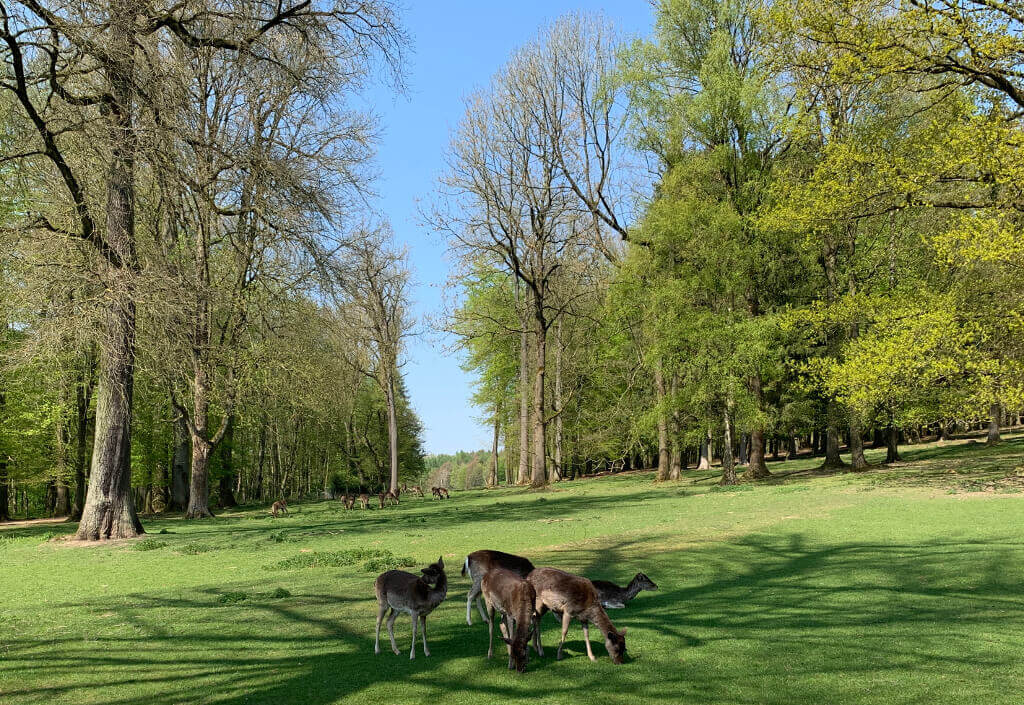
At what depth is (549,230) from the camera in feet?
140

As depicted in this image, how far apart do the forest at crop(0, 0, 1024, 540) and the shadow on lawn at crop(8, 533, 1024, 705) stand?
1085cm

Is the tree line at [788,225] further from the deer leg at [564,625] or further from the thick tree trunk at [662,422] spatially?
the deer leg at [564,625]

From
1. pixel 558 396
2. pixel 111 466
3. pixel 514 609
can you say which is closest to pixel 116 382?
pixel 111 466

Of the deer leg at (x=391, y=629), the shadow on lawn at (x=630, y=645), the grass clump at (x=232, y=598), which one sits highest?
the deer leg at (x=391, y=629)

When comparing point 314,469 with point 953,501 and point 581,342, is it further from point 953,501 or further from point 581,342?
point 953,501

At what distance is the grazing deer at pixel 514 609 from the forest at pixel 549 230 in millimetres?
13697

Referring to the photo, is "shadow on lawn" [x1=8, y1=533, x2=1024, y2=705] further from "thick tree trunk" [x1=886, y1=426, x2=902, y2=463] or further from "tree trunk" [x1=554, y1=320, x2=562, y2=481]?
"tree trunk" [x1=554, y1=320, x2=562, y2=481]

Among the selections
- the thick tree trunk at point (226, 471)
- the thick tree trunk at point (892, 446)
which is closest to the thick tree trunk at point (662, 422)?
the thick tree trunk at point (892, 446)

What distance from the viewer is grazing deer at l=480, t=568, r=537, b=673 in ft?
22.1

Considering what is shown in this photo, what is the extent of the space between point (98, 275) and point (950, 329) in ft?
83.1

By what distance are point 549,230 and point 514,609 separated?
37225mm

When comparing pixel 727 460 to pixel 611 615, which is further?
pixel 727 460

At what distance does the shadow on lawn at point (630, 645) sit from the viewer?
6289mm

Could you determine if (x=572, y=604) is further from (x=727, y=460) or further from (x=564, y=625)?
(x=727, y=460)
